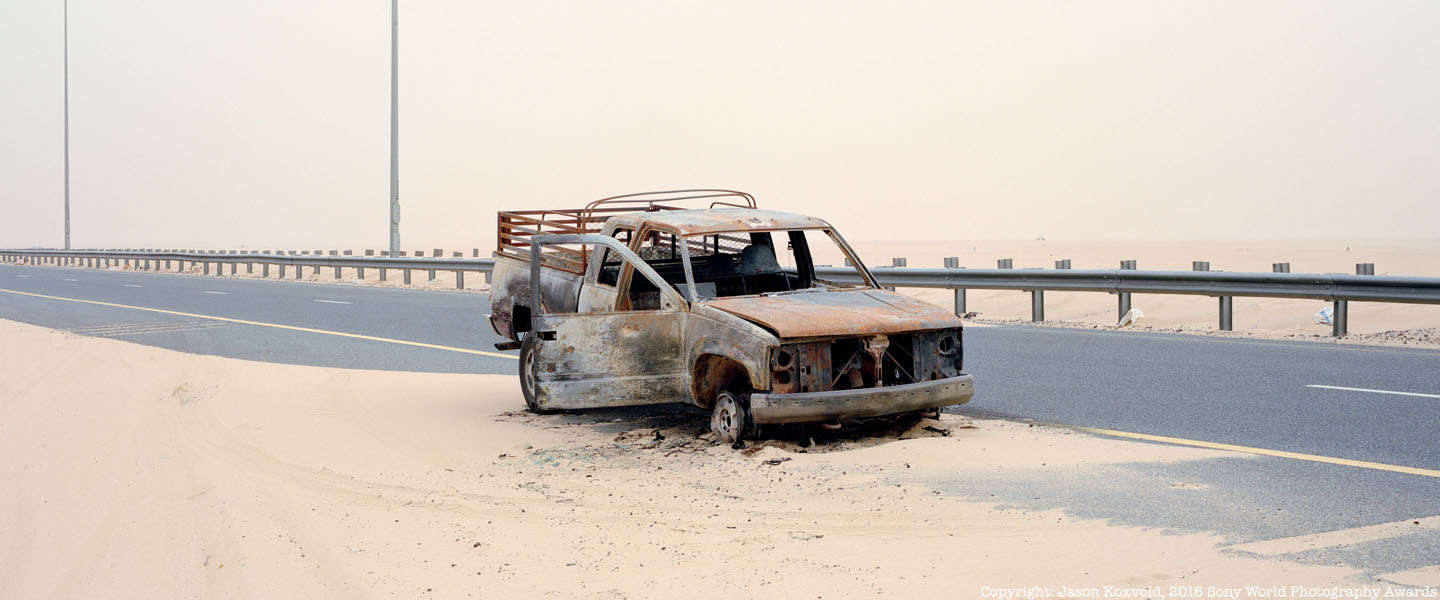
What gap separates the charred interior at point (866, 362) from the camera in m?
8.18

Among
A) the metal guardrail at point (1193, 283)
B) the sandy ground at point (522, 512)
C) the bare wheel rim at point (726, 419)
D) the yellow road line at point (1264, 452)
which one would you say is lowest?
the sandy ground at point (522, 512)

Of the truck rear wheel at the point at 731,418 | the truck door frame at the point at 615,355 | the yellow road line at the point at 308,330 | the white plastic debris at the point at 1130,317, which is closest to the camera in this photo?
the truck rear wheel at the point at 731,418

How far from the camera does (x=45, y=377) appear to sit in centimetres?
1269

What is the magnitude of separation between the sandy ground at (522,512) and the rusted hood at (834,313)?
76cm

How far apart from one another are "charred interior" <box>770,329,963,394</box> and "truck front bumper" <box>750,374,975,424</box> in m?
0.10

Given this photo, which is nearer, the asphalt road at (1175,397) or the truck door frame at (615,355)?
the asphalt road at (1175,397)

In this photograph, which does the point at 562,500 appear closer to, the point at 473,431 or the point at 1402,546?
the point at 473,431

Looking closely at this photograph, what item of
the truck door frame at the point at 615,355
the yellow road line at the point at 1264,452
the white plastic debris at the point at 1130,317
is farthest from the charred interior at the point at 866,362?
the white plastic debris at the point at 1130,317

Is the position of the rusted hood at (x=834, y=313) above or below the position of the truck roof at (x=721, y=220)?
below

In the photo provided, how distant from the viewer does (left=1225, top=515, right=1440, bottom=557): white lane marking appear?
5824 millimetres

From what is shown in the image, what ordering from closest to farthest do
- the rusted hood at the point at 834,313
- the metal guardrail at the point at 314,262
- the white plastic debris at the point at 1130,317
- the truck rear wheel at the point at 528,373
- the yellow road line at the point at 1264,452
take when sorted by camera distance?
the yellow road line at the point at 1264,452, the rusted hood at the point at 834,313, the truck rear wheel at the point at 528,373, the white plastic debris at the point at 1130,317, the metal guardrail at the point at 314,262

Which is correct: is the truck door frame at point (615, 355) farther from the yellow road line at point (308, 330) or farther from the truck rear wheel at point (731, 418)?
the yellow road line at point (308, 330)

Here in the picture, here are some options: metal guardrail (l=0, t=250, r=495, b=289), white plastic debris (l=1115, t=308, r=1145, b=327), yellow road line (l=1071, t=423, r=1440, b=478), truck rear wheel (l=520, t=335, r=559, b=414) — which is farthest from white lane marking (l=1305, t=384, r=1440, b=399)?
metal guardrail (l=0, t=250, r=495, b=289)

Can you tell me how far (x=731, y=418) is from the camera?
8453 mm
